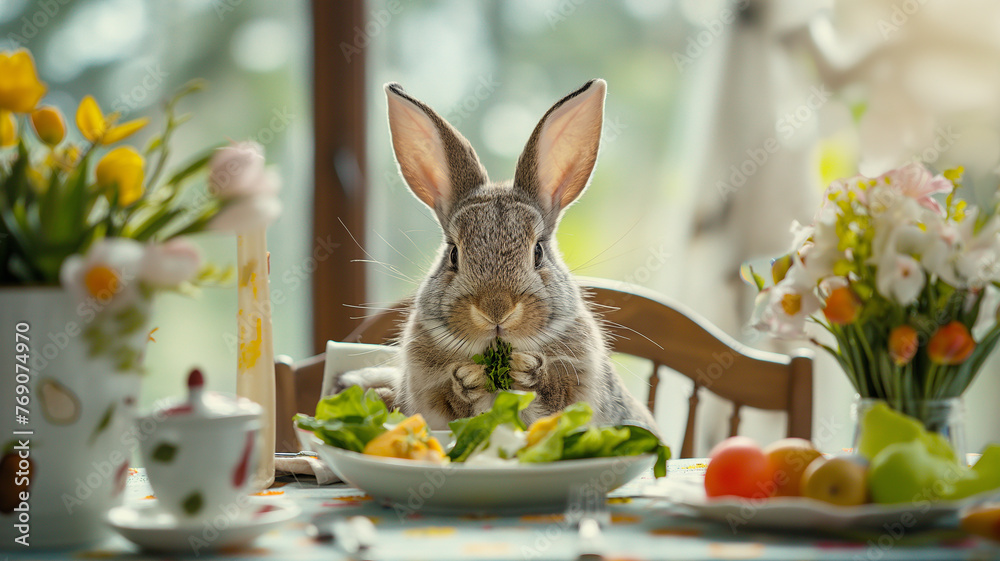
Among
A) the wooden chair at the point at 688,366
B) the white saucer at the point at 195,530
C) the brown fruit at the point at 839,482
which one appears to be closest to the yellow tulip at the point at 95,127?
the white saucer at the point at 195,530

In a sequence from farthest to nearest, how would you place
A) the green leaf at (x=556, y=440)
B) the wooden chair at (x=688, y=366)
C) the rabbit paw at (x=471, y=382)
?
the wooden chair at (x=688, y=366), the rabbit paw at (x=471, y=382), the green leaf at (x=556, y=440)

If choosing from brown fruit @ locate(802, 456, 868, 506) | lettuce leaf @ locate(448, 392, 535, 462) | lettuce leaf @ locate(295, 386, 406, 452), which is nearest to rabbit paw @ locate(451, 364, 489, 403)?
lettuce leaf @ locate(295, 386, 406, 452)

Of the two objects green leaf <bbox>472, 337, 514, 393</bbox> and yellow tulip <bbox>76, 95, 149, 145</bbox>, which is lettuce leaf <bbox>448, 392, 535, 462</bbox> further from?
yellow tulip <bbox>76, 95, 149, 145</bbox>

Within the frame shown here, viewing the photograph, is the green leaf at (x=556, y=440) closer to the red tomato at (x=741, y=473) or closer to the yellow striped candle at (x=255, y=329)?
the red tomato at (x=741, y=473)

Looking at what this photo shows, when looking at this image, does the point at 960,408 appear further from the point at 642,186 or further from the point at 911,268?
the point at 642,186

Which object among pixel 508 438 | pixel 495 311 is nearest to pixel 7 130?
pixel 508 438

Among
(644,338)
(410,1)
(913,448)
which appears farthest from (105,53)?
(913,448)
